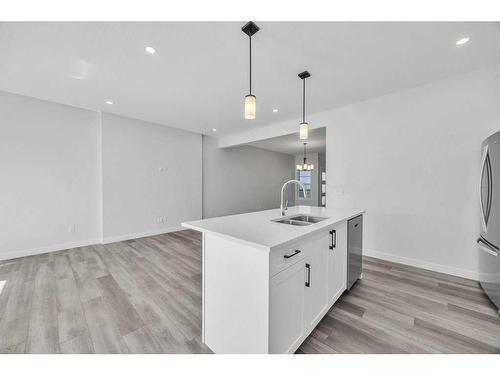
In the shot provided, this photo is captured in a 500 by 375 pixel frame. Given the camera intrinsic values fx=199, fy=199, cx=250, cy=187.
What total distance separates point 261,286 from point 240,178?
6066 mm

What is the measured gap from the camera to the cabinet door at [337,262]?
180 cm

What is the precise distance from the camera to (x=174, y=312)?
189 centimetres

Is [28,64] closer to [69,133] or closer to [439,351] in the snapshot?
[69,133]

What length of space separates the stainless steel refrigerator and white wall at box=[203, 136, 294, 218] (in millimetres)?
5518

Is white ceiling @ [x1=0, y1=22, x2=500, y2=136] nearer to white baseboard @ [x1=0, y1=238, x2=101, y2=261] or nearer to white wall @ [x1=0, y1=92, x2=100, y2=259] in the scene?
white wall @ [x1=0, y1=92, x2=100, y2=259]

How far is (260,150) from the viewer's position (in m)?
7.74

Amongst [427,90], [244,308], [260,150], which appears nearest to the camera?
[244,308]

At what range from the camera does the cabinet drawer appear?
1122 millimetres

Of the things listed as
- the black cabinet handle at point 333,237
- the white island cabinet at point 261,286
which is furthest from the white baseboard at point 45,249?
the black cabinet handle at point 333,237

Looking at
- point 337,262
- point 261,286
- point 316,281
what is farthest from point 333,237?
point 261,286

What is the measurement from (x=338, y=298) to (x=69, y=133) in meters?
5.18

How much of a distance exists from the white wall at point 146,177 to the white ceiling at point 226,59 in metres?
1.06

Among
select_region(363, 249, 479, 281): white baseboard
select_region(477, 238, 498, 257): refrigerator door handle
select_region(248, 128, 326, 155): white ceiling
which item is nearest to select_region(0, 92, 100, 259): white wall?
select_region(248, 128, 326, 155): white ceiling
